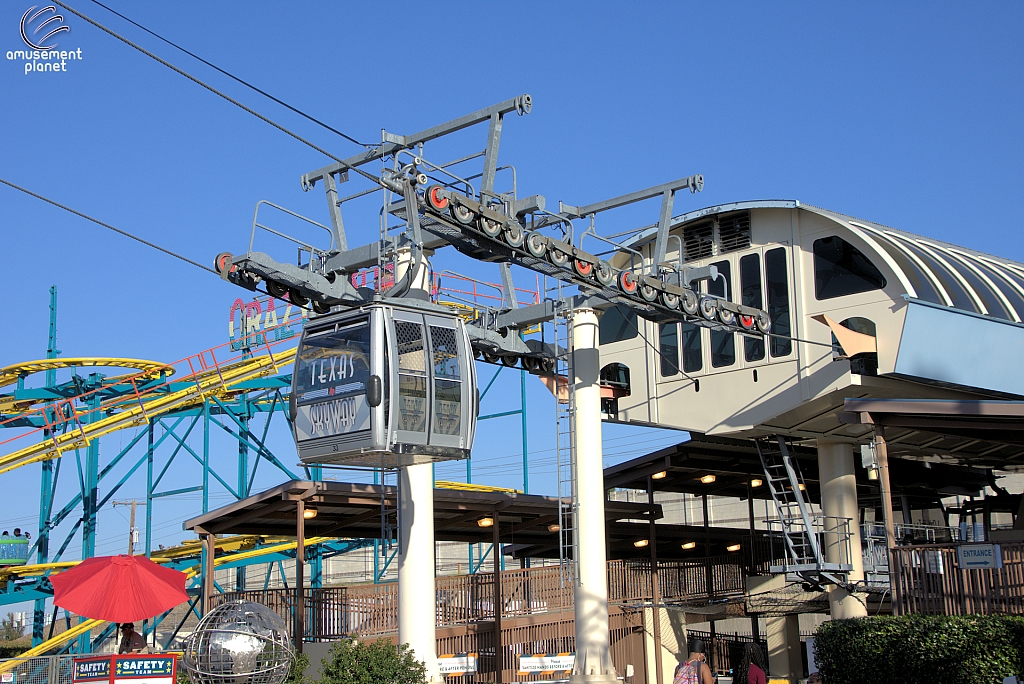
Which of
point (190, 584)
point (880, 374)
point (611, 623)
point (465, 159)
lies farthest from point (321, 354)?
point (190, 584)

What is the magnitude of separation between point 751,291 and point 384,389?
42.5 feet

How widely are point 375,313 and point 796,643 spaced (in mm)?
21153

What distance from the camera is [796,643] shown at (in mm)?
31203

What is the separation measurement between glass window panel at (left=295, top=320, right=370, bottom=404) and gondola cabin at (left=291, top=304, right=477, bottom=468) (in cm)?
1

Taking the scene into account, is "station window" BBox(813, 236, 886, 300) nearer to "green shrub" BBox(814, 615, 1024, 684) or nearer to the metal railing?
"green shrub" BBox(814, 615, 1024, 684)

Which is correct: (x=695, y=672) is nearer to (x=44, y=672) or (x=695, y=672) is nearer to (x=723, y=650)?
(x=44, y=672)

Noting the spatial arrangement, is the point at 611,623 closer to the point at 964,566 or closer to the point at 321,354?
the point at 964,566

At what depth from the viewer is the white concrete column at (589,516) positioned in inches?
844

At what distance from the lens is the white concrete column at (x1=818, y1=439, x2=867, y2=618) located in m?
24.3

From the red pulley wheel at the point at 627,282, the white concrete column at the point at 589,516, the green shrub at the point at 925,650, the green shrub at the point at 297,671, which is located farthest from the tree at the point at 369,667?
the red pulley wheel at the point at 627,282

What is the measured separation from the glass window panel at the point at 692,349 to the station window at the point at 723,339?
382 millimetres

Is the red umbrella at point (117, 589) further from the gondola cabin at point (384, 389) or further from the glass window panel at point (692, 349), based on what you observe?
the glass window panel at point (692, 349)

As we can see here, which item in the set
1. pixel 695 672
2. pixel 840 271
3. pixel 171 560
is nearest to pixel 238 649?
pixel 695 672

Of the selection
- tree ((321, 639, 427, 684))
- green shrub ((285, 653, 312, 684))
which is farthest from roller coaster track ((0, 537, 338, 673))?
tree ((321, 639, 427, 684))
